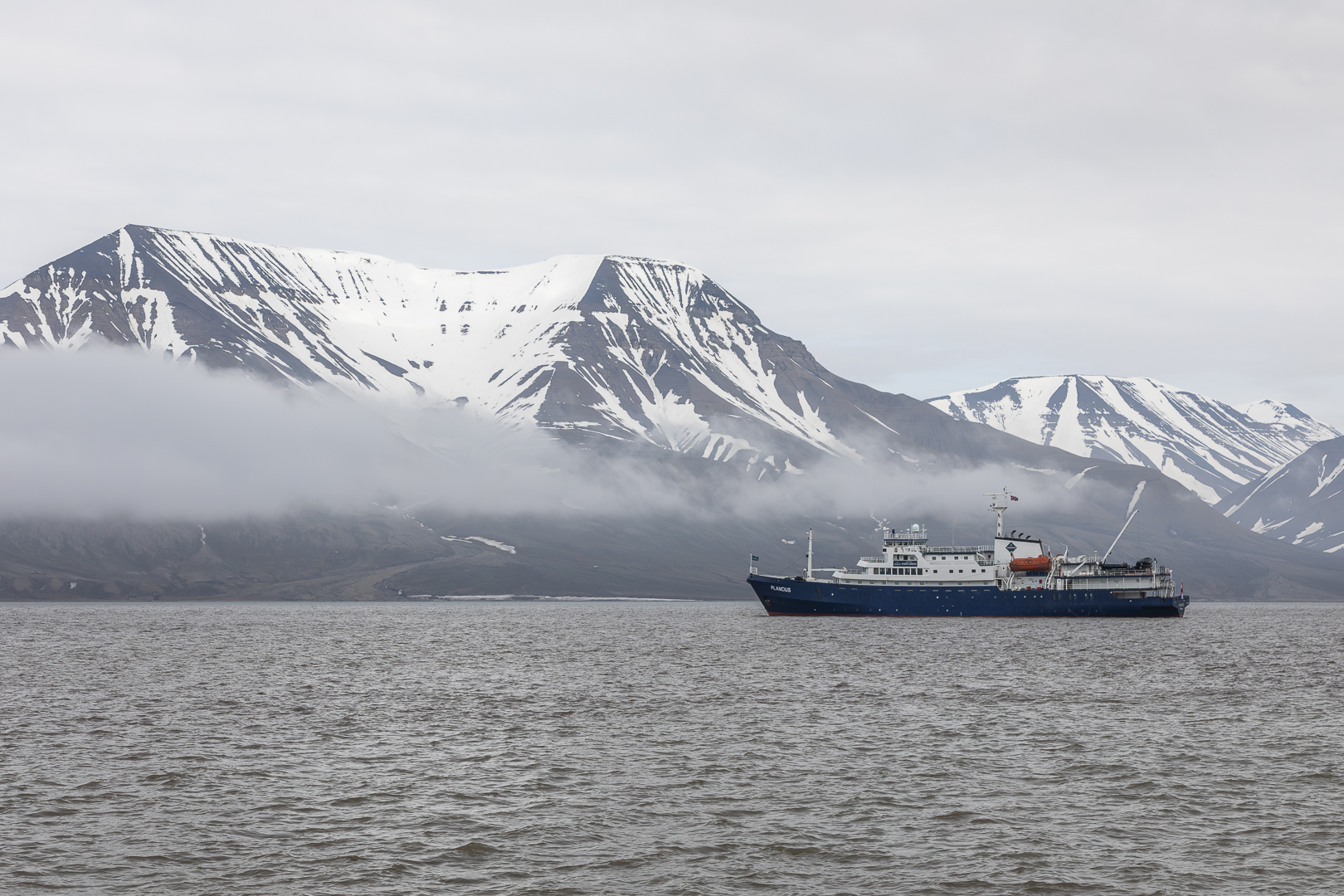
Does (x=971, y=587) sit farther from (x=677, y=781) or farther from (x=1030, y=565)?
(x=677, y=781)

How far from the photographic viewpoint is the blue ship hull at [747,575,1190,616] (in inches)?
6816

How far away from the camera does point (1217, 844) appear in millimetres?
33719

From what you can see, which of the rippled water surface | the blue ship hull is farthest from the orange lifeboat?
the rippled water surface

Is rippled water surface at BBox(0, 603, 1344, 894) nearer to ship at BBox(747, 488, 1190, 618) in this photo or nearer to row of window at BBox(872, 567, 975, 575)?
ship at BBox(747, 488, 1190, 618)

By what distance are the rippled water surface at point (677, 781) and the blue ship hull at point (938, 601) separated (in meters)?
81.5

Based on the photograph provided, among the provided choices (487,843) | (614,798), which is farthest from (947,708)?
(487,843)

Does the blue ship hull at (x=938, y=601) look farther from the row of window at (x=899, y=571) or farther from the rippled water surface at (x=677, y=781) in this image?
the rippled water surface at (x=677, y=781)

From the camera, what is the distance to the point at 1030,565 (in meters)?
182

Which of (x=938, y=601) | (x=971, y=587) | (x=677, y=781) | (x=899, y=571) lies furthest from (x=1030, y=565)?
(x=677, y=781)

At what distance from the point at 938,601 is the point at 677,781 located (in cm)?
13629

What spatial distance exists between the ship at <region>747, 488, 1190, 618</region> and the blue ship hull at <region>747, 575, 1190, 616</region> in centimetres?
12

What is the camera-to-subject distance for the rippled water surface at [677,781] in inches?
1223

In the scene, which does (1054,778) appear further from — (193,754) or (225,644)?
(225,644)

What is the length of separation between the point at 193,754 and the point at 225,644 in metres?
A: 87.5
